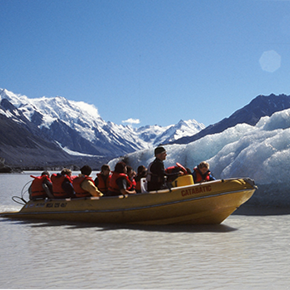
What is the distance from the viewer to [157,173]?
894 cm

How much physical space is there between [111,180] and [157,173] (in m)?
1.33

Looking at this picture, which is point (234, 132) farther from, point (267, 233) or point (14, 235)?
point (14, 235)

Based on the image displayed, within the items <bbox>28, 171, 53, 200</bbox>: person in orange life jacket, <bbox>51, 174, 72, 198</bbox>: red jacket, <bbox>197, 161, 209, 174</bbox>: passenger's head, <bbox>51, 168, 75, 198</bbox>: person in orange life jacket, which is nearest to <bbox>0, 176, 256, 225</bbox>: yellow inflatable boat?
<bbox>51, 168, 75, 198</bbox>: person in orange life jacket

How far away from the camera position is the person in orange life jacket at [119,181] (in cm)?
919

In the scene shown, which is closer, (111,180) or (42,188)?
(111,180)

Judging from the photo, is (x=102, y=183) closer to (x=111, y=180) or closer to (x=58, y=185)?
(x=111, y=180)

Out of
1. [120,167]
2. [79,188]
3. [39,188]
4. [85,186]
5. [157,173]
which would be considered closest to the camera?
[157,173]

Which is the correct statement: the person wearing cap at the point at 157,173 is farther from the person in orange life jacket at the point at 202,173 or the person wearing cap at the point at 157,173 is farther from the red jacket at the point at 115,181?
the person in orange life jacket at the point at 202,173

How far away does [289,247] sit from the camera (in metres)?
6.51

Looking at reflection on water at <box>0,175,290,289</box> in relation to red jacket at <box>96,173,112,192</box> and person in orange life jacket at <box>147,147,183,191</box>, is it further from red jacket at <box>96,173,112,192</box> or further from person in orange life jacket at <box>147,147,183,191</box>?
red jacket at <box>96,173,112,192</box>

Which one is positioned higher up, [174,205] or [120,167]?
[120,167]

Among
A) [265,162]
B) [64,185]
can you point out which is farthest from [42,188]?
[265,162]

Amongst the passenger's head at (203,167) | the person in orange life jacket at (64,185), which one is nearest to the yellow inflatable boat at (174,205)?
the person in orange life jacket at (64,185)

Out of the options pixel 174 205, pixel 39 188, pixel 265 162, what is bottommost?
pixel 174 205
